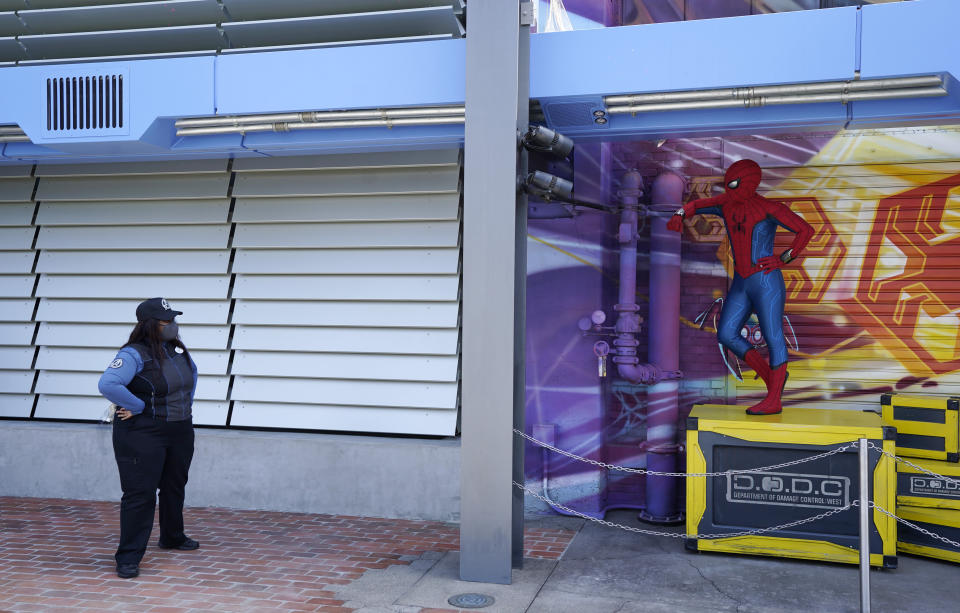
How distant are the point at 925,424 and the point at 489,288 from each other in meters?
3.79

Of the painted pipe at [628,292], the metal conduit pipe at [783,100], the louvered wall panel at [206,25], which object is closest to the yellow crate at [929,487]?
the painted pipe at [628,292]

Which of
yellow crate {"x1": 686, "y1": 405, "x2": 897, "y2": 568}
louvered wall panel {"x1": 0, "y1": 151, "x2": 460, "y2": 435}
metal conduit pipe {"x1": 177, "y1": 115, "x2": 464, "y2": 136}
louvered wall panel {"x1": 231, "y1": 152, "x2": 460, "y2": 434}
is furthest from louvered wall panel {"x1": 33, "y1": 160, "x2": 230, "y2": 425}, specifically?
yellow crate {"x1": 686, "y1": 405, "x2": 897, "y2": 568}

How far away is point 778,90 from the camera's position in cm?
602

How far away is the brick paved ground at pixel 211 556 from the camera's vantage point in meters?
5.69

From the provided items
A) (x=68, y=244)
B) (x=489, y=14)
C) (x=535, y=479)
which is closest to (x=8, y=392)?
(x=68, y=244)

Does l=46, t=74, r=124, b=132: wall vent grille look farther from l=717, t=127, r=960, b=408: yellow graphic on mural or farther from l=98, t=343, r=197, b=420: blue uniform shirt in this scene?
l=717, t=127, r=960, b=408: yellow graphic on mural

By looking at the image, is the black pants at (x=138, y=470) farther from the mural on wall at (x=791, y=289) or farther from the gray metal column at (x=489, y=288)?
A: the mural on wall at (x=791, y=289)

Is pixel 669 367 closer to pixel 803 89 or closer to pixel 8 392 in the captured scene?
pixel 803 89

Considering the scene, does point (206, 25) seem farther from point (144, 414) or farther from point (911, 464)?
point (911, 464)

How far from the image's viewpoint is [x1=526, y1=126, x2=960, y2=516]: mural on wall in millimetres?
7629

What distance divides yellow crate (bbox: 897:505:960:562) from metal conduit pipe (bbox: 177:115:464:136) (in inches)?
188

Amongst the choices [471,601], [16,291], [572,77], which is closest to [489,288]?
[572,77]

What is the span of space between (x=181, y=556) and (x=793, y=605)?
14.8ft

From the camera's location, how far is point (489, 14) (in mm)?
6070
